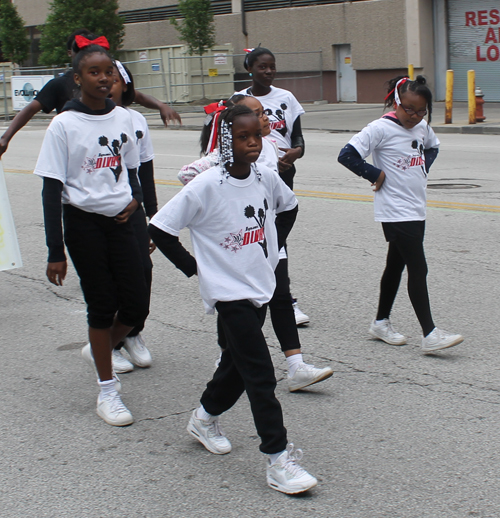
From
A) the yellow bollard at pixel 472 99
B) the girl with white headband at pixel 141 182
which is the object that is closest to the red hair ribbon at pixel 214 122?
the girl with white headband at pixel 141 182

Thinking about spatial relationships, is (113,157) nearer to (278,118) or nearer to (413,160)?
(278,118)

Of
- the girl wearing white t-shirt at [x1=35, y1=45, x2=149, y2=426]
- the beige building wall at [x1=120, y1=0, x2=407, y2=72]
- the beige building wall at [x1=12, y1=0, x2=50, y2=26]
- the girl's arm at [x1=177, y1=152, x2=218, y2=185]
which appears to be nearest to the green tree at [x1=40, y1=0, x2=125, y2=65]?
the beige building wall at [x1=120, y1=0, x2=407, y2=72]

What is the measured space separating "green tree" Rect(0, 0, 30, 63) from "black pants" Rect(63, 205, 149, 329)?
41.7 metres

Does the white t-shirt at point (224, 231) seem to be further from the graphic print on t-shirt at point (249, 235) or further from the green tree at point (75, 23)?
the green tree at point (75, 23)

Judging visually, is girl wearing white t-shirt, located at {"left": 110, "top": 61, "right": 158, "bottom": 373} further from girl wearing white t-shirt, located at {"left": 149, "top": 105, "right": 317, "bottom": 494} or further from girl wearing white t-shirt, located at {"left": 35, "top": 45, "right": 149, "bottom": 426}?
girl wearing white t-shirt, located at {"left": 149, "top": 105, "right": 317, "bottom": 494}

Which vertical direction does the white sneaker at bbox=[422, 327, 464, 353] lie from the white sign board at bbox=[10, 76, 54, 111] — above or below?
below

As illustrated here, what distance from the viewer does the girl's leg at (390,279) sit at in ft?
16.4

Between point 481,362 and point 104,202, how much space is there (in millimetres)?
2350

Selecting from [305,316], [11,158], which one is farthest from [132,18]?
[305,316]

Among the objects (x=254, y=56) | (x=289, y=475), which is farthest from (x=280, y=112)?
(x=289, y=475)

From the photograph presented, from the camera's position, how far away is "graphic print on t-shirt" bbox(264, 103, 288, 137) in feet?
17.7

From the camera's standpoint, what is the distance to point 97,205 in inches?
155

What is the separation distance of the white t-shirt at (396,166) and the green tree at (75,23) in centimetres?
3246

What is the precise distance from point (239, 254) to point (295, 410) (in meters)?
1.09
